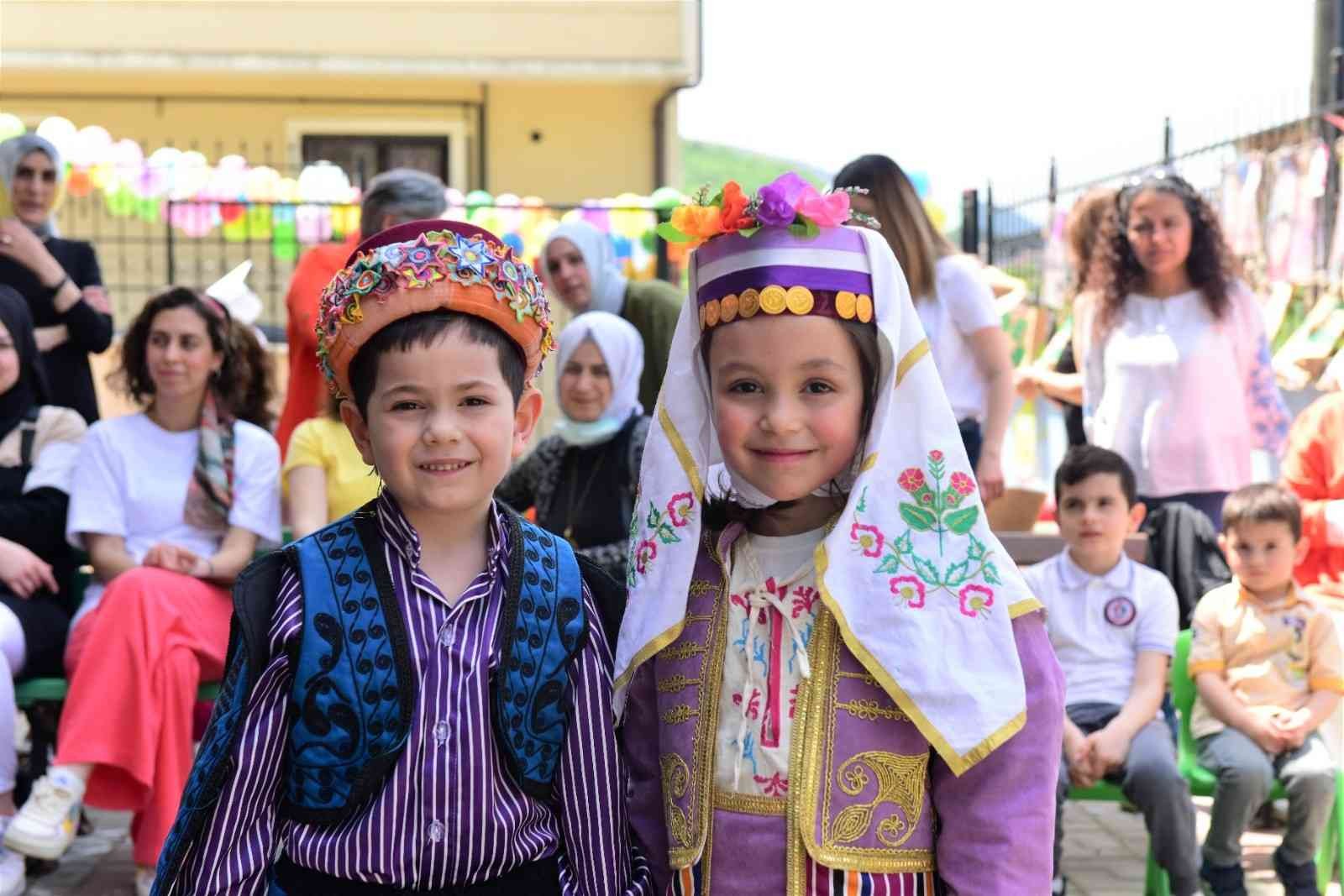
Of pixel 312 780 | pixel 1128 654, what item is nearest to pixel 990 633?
pixel 312 780

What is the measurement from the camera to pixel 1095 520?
14.6ft

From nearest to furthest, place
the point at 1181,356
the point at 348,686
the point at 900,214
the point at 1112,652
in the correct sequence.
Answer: the point at 348,686
the point at 1112,652
the point at 900,214
the point at 1181,356

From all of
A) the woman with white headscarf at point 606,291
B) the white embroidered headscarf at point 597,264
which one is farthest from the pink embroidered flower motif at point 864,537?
the white embroidered headscarf at point 597,264

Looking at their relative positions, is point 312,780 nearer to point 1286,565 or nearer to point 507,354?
point 507,354

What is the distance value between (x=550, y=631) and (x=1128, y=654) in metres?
2.56

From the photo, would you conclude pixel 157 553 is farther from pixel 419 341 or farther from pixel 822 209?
pixel 822 209

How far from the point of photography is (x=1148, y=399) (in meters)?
5.26

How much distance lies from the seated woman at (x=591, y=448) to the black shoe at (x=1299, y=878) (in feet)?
6.65

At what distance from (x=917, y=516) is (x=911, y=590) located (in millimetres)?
100

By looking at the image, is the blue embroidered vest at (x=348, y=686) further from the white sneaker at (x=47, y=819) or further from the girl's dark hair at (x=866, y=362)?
the white sneaker at (x=47, y=819)

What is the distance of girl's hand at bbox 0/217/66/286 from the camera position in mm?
5488

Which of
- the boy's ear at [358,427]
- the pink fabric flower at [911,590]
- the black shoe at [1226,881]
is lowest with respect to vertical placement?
the black shoe at [1226,881]

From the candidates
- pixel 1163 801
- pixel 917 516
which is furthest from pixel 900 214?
pixel 917 516

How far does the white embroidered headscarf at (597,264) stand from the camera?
18.8 feet
